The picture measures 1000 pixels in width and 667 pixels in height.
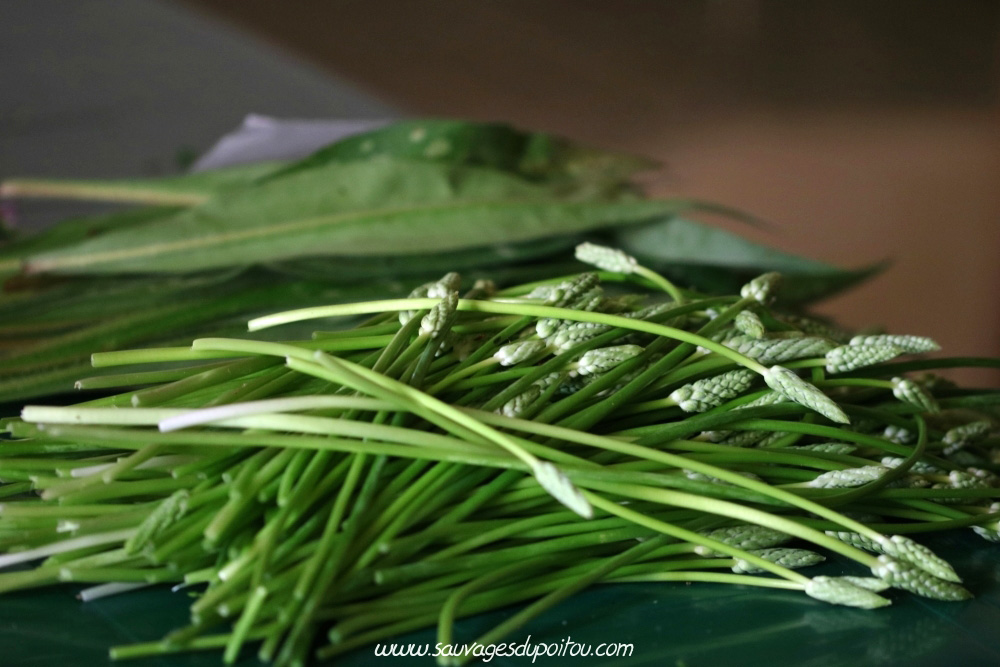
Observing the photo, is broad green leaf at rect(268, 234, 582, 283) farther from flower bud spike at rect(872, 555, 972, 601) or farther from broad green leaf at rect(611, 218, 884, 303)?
flower bud spike at rect(872, 555, 972, 601)

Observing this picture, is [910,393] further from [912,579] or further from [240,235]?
[240,235]

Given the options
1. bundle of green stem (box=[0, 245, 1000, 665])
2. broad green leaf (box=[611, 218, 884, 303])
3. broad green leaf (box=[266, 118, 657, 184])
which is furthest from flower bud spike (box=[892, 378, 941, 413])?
broad green leaf (box=[266, 118, 657, 184])

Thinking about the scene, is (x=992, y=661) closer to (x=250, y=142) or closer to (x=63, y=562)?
(x=63, y=562)

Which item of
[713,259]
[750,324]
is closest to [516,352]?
[750,324]

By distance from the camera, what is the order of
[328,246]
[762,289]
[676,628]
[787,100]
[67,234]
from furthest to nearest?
[787,100] < [67,234] < [328,246] < [762,289] < [676,628]

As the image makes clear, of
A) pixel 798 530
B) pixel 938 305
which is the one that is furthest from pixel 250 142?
pixel 938 305

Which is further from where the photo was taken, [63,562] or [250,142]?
[250,142]
